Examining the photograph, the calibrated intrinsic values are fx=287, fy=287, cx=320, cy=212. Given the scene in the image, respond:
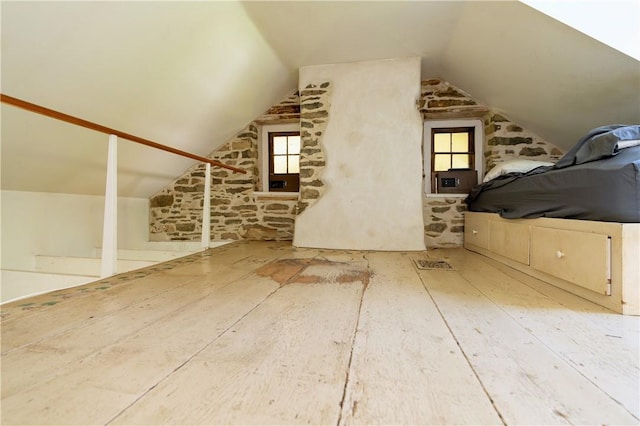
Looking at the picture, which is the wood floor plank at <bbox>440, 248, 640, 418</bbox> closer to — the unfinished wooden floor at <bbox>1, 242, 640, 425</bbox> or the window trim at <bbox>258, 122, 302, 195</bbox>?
the unfinished wooden floor at <bbox>1, 242, 640, 425</bbox>

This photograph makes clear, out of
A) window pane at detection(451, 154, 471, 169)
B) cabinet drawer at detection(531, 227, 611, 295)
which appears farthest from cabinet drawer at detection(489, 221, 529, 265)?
window pane at detection(451, 154, 471, 169)

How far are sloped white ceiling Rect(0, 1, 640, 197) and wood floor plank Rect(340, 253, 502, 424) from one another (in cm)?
236

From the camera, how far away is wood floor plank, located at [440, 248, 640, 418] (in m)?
0.75

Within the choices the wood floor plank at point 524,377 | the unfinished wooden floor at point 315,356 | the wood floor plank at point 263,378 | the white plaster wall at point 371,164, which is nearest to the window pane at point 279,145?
the white plaster wall at point 371,164

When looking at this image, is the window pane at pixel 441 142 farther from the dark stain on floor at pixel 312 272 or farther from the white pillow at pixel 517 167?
the dark stain on floor at pixel 312 272

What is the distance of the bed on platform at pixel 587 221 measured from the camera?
4.10ft

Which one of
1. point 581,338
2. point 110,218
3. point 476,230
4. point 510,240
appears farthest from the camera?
point 476,230

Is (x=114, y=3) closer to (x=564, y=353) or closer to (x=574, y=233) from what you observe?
(x=564, y=353)

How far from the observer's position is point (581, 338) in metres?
1.01

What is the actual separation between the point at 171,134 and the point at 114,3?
1459 mm

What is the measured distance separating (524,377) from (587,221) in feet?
3.66

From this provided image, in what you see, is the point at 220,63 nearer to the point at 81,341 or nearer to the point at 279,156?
the point at 279,156

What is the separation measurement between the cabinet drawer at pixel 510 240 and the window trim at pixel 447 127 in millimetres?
1303

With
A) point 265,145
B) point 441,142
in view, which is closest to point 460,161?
point 441,142
